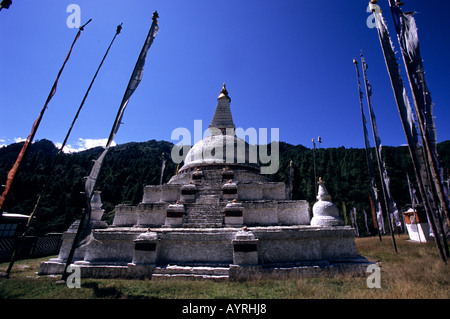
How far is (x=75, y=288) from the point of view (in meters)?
7.50

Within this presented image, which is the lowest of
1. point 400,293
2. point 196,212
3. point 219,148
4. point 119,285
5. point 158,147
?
point 119,285

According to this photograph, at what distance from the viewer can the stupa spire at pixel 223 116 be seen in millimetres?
20127

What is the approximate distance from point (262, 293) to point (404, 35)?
9.10 meters

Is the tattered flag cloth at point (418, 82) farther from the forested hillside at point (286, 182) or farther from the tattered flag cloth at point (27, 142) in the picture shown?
the forested hillside at point (286, 182)

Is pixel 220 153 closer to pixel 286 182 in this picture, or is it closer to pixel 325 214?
pixel 325 214

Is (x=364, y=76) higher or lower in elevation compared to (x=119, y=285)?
higher

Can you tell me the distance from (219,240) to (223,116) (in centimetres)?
1315

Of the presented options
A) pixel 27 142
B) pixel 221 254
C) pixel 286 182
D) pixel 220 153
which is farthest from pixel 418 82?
pixel 286 182

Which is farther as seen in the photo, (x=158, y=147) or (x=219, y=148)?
(x=158, y=147)

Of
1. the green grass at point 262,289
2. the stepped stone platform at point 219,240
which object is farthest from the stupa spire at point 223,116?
the green grass at point 262,289

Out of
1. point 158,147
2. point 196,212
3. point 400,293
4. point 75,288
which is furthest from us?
point 158,147

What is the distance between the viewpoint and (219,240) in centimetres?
998
